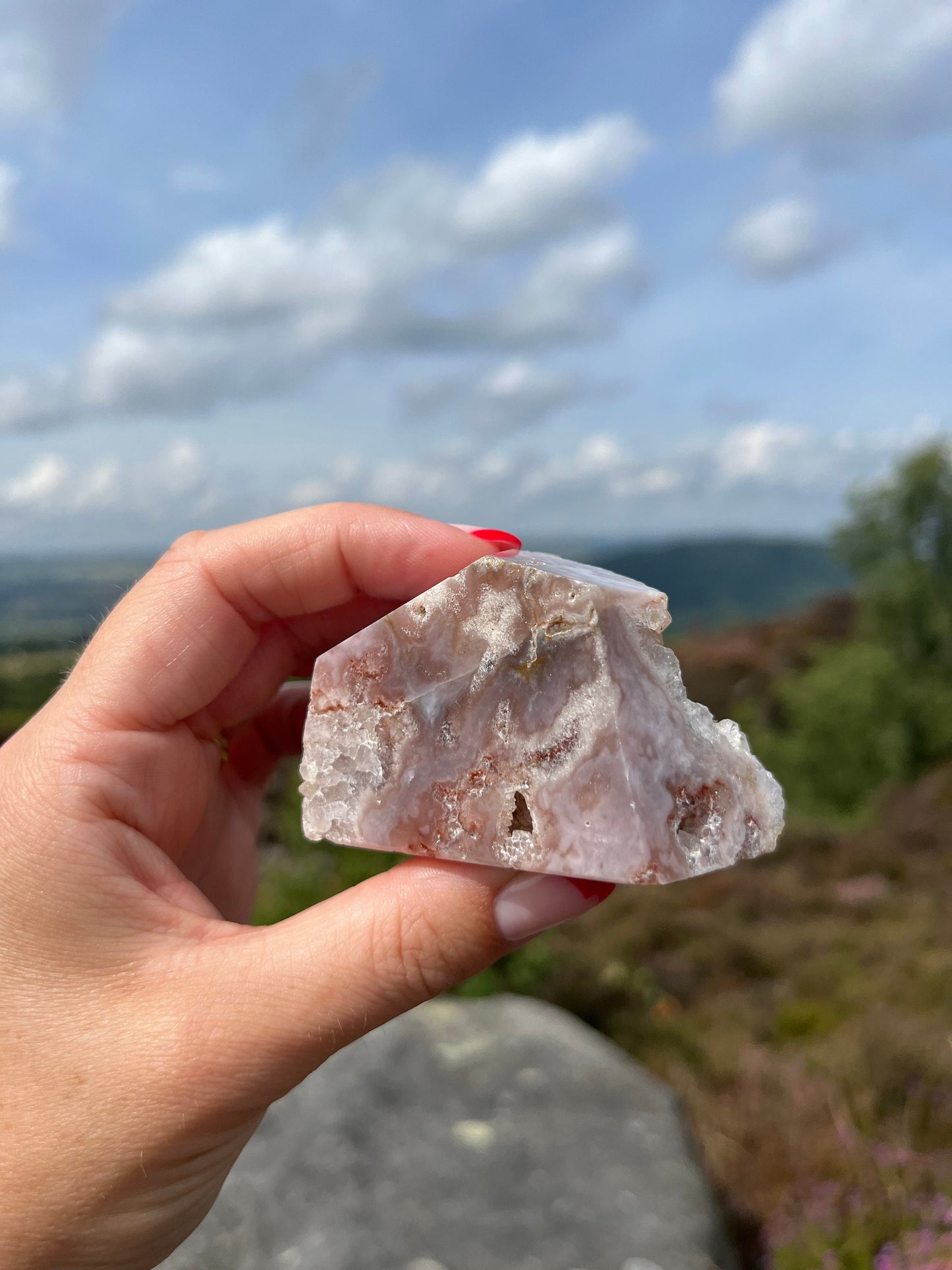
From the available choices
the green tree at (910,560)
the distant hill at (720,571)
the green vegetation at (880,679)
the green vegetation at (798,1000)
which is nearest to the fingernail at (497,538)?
the green vegetation at (798,1000)

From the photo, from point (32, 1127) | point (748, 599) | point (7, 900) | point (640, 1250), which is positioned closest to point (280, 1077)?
point (32, 1127)

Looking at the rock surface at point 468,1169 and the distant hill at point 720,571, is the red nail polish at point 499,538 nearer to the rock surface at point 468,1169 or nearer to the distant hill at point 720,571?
the rock surface at point 468,1169

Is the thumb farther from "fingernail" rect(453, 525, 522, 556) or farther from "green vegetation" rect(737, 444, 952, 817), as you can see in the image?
"green vegetation" rect(737, 444, 952, 817)

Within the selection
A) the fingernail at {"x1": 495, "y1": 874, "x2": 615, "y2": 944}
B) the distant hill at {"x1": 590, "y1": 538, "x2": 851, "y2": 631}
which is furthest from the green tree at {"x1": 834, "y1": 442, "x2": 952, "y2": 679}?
the distant hill at {"x1": 590, "y1": 538, "x2": 851, "y2": 631}

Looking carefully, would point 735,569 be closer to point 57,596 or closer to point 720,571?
point 720,571

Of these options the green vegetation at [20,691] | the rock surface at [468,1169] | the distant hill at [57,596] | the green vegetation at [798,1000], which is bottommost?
the green vegetation at [798,1000]

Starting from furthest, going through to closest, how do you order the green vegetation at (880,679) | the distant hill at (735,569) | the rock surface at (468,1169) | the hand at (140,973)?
the distant hill at (735,569), the green vegetation at (880,679), the rock surface at (468,1169), the hand at (140,973)
